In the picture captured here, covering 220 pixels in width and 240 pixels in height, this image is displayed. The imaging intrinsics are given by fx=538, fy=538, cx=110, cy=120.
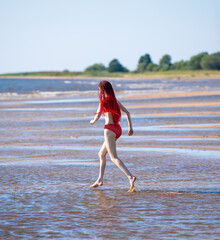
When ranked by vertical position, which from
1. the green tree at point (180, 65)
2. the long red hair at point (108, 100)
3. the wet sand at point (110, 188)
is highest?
the green tree at point (180, 65)

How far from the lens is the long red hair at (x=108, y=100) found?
756 centimetres

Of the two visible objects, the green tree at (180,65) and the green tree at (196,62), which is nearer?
the green tree at (196,62)

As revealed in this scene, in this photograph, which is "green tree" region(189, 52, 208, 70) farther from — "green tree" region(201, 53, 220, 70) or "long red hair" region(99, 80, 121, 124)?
"long red hair" region(99, 80, 121, 124)

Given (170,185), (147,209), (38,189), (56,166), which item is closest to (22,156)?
(56,166)

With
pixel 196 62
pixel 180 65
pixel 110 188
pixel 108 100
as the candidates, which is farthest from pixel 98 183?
pixel 180 65

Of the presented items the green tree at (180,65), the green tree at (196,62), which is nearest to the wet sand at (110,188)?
the green tree at (196,62)

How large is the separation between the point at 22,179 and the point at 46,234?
3.10 metres

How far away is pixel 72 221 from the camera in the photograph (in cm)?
595

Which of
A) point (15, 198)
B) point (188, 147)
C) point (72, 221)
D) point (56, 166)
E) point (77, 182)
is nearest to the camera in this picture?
point (72, 221)

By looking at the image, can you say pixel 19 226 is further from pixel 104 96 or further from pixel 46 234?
pixel 104 96

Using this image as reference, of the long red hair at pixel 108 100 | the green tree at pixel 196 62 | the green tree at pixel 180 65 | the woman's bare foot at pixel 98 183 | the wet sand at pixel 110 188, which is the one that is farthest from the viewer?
the green tree at pixel 180 65

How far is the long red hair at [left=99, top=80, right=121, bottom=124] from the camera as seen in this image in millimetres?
7559

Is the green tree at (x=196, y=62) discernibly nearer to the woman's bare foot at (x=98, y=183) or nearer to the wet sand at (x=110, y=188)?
the wet sand at (x=110, y=188)

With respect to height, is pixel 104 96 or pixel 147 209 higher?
pixel 104 96
